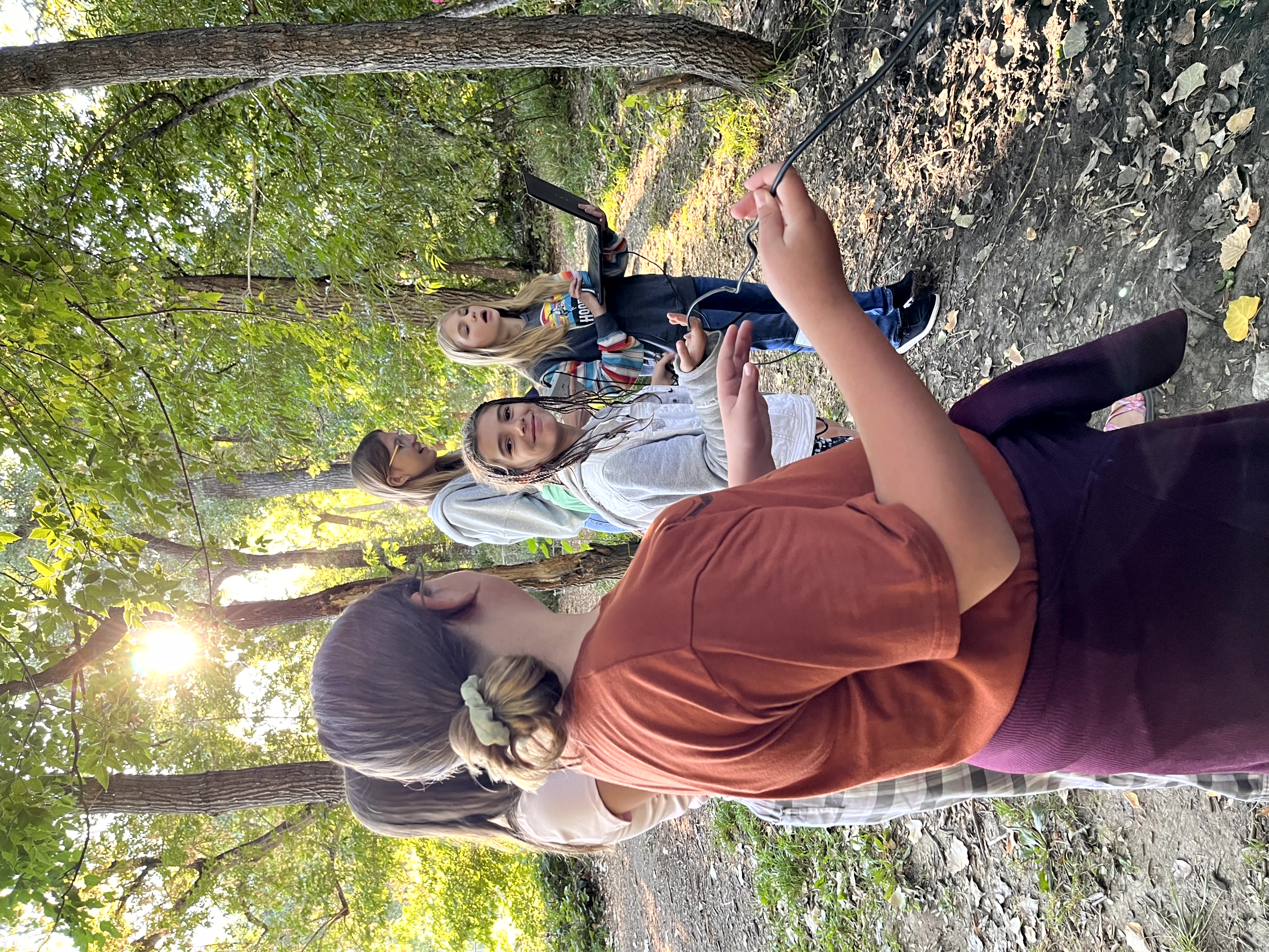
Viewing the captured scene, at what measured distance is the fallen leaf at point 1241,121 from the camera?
7.77 feet

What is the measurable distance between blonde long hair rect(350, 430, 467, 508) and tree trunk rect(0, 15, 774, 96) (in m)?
1.94

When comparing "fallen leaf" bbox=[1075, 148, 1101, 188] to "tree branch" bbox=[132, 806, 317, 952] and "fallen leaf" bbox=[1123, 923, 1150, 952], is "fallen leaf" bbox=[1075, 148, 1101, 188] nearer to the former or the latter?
"fallen leaf" bbox=[1123, 923, 1150, 952]

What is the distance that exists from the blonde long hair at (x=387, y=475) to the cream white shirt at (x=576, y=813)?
1833 millimetres

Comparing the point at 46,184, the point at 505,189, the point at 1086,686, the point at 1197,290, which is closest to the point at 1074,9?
the point at 1197,290

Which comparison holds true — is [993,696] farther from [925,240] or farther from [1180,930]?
[925,240]

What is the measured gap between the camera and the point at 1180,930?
2463 millimetres

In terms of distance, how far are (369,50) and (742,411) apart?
3297mm

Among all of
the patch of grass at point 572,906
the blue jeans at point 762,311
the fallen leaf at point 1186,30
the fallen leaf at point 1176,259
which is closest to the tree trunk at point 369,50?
the blue jeans at point 762,311

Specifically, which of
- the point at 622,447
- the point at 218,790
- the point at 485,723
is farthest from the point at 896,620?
the point at 218,790

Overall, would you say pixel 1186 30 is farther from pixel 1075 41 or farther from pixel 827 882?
pixel 827 882

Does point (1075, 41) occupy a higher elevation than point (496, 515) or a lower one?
higher

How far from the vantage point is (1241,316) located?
2.39 metres

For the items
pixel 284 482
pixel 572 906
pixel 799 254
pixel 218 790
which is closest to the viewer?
pixel 799 254

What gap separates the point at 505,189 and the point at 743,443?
9072mm
